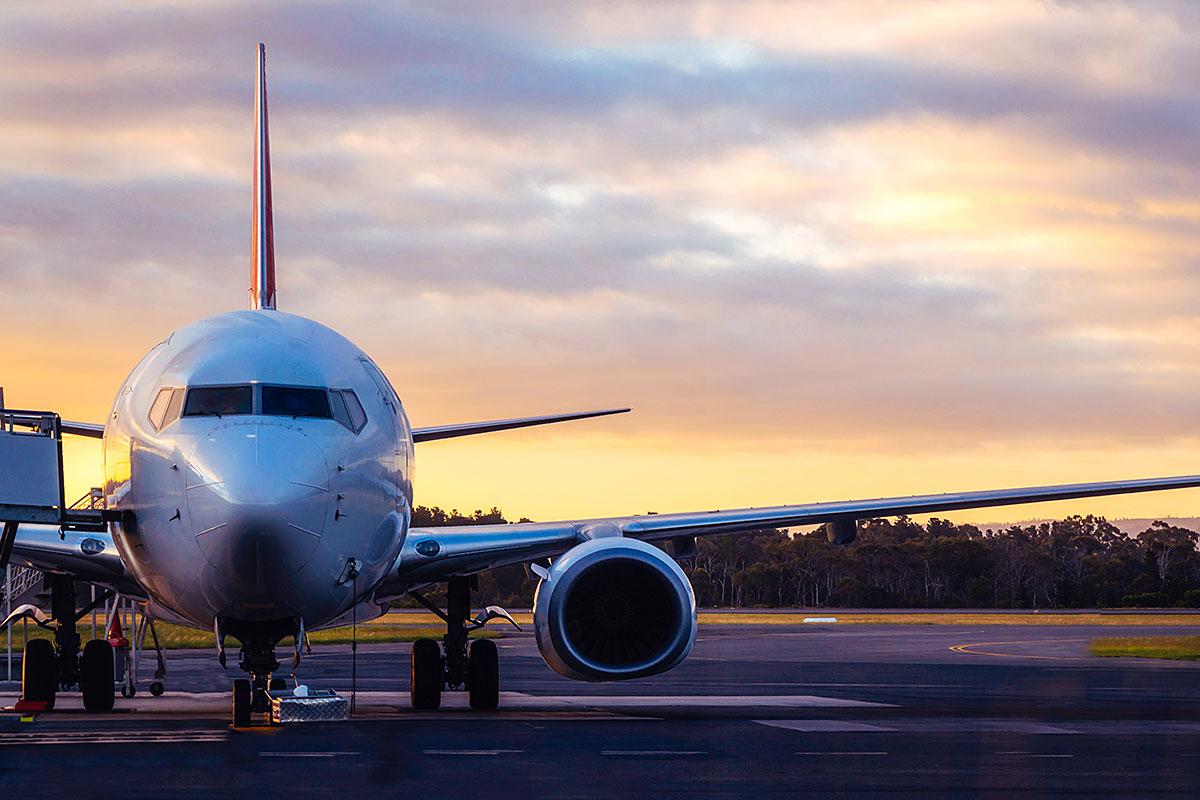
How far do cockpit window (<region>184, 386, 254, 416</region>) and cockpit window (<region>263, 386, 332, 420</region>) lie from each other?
0.52 ft

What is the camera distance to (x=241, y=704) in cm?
1683

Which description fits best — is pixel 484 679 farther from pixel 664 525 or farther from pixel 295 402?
pixel 295 402

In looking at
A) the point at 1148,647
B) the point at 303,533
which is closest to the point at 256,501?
the point at 303,533

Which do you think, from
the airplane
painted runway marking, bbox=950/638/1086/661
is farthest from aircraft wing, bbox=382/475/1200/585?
painted runway marking, bbox=950/638/1086/661

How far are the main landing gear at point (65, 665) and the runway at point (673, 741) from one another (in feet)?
1.68

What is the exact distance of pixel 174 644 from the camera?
145 ft

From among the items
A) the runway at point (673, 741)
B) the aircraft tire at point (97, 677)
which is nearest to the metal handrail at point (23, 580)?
the runway at point (673, 741)

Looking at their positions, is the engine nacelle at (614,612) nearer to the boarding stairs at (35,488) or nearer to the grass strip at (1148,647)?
the boarding stairs at (35,488)

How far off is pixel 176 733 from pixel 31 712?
3.62 m

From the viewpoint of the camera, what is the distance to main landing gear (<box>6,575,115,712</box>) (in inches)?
789

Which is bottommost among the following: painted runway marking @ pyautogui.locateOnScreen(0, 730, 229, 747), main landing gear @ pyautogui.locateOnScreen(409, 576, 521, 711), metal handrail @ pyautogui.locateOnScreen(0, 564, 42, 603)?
painted runway marking @ pyautogui.locateOnScreen(0, 730, 229, 747)

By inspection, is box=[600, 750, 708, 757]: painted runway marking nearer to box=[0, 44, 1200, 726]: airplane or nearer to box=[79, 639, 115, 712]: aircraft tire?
box=[0, 44, 1200, 726]: airplane

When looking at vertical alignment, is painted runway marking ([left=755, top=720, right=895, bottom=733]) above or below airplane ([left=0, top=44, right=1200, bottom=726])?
below

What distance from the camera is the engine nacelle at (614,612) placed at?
18031 mm
